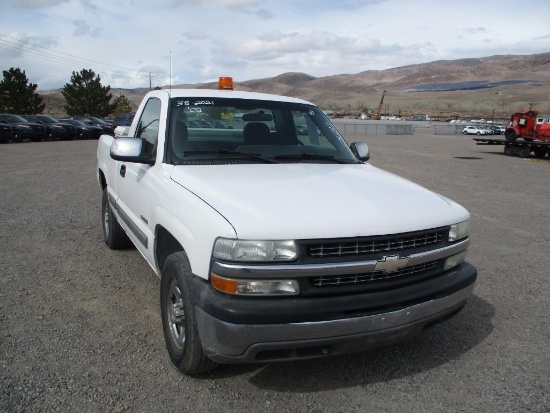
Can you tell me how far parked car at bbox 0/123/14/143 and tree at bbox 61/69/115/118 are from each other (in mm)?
40300

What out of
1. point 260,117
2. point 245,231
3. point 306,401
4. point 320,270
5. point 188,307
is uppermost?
point 260,117

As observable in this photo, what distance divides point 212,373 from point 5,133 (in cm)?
2483

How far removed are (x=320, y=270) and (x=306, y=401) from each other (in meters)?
0.88

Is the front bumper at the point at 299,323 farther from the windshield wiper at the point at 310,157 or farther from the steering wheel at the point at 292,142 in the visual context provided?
the steering wheel at the point at 292,142

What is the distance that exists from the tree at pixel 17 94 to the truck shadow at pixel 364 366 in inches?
2309

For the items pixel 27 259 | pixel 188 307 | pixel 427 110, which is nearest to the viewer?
pixel 188 307

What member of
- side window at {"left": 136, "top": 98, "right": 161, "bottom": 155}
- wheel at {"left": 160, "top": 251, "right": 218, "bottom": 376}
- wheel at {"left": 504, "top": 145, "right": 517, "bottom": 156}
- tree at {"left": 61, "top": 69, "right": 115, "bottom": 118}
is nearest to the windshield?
side window at {"left": 136, "top": 98, "right": 161, "bottom": 155}

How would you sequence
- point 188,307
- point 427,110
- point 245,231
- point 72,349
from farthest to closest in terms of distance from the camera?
point 427,110 → point 72,349 → point 188,307 → point 245,231

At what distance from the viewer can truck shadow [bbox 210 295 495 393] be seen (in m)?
2.93

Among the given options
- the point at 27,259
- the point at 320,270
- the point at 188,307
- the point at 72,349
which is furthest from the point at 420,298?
the point at 27,259

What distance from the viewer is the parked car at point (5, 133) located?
23.3 m

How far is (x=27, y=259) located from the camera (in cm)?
513

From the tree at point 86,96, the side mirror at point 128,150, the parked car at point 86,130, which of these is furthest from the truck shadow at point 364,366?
the tree at point 86,96

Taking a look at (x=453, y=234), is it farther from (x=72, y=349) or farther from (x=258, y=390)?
(x=72, y=349)
